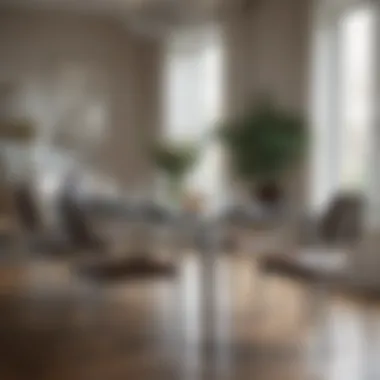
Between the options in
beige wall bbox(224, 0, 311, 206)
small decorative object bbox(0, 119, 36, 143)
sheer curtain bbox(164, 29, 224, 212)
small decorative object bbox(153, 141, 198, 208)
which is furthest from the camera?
small decorative object bbox(0, 119, 36, 143)

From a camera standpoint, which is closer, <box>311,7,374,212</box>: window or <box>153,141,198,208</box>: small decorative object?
<box>153,141,198,208</box>: small decorative object

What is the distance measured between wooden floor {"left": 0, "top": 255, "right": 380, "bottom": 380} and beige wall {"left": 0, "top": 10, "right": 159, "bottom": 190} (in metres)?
1.76

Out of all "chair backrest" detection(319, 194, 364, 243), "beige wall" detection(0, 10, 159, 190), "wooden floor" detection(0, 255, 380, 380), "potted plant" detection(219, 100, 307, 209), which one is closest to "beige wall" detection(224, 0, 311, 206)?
"potted plant" detection(219, 100, 307, 209)

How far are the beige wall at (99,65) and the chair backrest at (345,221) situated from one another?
9.44ft

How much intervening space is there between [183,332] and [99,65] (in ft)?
12.0

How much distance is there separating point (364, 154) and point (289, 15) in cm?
144

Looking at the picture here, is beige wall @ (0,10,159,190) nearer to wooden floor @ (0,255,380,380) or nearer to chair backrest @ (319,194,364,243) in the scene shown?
wooden floor @ (0,255,380,380)

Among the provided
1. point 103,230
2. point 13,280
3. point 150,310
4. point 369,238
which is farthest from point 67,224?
point 369,238

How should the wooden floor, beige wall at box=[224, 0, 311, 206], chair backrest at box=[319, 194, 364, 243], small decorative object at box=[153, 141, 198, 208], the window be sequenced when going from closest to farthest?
1. the wooden floor
2. chair backrest at box=[319, 194, 364, 243]
3. small decorative object at box=[153, 141, 198, 208]
4. the window
5. beige wall at box=[224, 0, 311, 206]

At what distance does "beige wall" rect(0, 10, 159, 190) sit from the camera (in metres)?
6.59

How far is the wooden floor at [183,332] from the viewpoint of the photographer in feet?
10.1

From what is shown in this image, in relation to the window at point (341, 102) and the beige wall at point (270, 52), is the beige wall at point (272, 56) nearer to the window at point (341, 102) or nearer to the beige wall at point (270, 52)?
the beige wall at point (270, 52)

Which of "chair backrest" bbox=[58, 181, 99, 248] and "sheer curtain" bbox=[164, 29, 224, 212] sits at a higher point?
"sheer curtain" bbox=[164, 29, 224, 212]

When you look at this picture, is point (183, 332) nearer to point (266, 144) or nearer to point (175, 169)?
point (175, 169)
